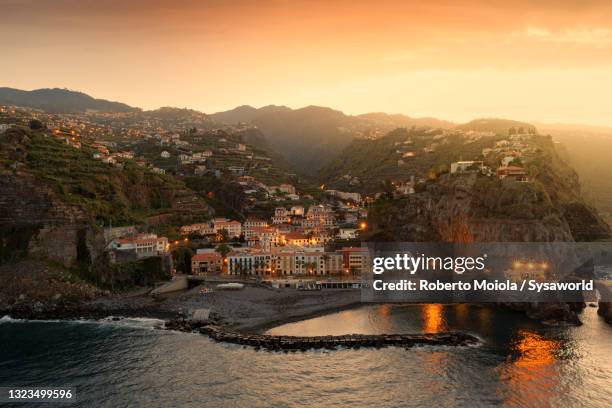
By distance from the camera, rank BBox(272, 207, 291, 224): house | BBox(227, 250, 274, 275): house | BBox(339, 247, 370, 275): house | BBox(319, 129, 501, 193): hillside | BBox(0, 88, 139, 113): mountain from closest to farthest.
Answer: BBox(227, 250, 274, 275): house
BBox(339, 247, 370, 275): house
BBox(272, 207, 291, 224): house
BBox(319, 129, 501, 193): hillside
BBox(0, 88, 139, 113): mountain

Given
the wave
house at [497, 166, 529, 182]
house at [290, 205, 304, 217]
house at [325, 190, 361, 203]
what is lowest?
the wave

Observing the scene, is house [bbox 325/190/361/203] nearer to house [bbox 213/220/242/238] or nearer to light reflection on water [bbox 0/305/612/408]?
house [bbox 213/220/242/238]

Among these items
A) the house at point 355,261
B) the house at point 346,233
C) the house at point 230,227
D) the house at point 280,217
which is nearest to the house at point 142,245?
the house at point 230,227

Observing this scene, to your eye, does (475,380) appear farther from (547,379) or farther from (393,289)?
(393,289)

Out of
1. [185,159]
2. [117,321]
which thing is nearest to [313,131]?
[185,159]

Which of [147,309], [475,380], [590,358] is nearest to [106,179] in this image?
[147,309]

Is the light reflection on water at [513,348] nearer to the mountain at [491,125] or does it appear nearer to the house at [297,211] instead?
the house at [297,211]

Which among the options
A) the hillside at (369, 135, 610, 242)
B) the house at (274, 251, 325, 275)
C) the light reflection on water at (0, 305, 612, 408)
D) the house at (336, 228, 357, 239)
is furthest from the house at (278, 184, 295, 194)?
the light reflection on water at (0, 305, 612, 408)
